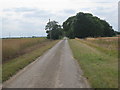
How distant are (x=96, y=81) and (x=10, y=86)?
10.9 ft

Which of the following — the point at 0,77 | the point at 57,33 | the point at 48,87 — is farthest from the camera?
the point at 57,33

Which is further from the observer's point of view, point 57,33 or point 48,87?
point 57,33

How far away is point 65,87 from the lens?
7562mm

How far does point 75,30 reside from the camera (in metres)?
89.0

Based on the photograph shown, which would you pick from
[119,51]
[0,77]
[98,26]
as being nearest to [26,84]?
[0,77]

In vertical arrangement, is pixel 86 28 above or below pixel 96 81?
above

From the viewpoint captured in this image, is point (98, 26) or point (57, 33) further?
point (57, 33)

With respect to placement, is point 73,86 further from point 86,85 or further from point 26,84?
point 26,84

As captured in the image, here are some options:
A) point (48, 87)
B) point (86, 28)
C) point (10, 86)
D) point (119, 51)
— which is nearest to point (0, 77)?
point (10, 86)

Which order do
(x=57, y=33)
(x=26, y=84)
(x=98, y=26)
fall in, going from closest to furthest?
1. (x=26, y=84)
2. (x=98, y=26)
3. (x=57, y=33)

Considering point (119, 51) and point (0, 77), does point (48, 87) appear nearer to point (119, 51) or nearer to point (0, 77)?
point (0, 77)

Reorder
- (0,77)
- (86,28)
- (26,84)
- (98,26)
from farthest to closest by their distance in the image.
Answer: (98,26) → (86,28) → (0,77) → (26,84)

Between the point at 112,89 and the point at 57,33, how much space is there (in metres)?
97.6

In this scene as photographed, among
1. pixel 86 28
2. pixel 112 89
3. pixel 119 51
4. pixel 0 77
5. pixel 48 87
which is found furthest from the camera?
pixel 86 28
